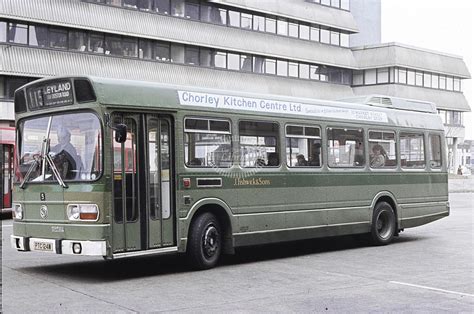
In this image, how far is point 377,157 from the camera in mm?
15828

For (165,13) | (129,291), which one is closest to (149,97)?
(129,291)

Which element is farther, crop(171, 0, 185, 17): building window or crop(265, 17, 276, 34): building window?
crop(265, 17, 276, 34): building window

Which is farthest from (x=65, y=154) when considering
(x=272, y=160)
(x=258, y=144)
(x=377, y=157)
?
(x=377, y=157)

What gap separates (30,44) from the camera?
127 feet

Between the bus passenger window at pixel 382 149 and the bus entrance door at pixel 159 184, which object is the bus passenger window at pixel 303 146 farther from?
the bus entrance door at pixel 159 184

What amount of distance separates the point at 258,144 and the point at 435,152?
6770 millimetres

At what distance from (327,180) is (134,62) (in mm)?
31090

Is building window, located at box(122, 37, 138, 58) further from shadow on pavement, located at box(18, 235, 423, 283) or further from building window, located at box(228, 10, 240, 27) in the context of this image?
shadow on pavement, located at box(18, 235, 423, 283)

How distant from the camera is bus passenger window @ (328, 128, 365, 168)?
1458 centimetres

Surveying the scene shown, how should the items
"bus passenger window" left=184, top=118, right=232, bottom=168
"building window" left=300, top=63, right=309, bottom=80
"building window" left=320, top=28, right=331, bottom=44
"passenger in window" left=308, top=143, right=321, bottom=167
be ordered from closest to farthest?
"bus passenger window" left=184, top=118, right=232, bottom=168, "passenger in window" left=308, top=143, right=321, bottom=167, "building window" left=300, top=63, right=309, bottom=80, "building window" left=320, top=28, right=331, bottom=44

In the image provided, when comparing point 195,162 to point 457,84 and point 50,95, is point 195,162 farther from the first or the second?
point 457,84

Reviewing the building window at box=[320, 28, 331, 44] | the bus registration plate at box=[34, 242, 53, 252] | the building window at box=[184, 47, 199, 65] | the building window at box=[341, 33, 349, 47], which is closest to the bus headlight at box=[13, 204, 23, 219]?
the bus registration plate at box=[34, 242, 53, 252]

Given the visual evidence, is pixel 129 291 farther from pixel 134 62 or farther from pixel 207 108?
pixel 134 62

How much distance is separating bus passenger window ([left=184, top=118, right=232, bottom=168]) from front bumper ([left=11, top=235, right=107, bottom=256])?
226 cm
